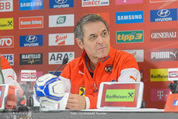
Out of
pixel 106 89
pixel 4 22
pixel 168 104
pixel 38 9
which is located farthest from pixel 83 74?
pixel 4 22

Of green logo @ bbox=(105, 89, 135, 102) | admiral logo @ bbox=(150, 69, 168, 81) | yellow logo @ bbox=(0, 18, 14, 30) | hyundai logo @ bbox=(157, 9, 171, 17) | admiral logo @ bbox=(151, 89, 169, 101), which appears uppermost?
hyundai logo @ bbox=(157, 9, 171, 17)

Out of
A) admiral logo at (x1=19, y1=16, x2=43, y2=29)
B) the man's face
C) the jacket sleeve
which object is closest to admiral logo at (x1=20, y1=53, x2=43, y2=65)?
admiral logo at (x1=19, y1=16, x2=43, y2=29)

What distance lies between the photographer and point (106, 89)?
1130mm

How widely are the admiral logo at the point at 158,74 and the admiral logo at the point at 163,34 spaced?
35 cm

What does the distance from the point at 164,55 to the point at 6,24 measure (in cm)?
201

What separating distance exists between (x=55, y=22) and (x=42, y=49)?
1.22ft

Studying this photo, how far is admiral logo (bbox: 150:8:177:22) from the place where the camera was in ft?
9.76

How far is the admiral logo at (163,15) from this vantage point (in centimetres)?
297

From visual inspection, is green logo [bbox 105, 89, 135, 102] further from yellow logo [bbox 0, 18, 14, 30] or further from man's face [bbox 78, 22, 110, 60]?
yellow logo [bbox 0, 18, 14, 30]

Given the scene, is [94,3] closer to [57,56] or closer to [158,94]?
[57,56]

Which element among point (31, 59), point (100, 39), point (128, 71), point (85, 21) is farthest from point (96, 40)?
point (31, 59)

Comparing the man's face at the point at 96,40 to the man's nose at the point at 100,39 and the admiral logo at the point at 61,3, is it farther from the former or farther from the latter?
the admiral logo at the point at 61,3

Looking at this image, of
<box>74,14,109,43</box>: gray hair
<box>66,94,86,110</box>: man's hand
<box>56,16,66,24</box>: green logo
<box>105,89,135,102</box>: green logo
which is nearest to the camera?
<box>105,89,135,102</box>: green logo

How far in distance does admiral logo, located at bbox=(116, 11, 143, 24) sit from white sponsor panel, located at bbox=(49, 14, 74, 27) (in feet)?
1.89
